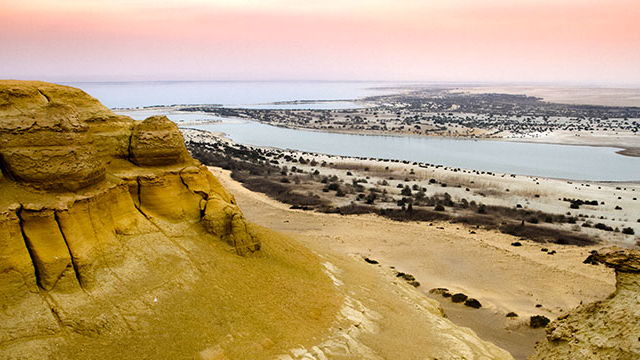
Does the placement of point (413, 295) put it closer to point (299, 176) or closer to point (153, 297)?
point (153, 297)

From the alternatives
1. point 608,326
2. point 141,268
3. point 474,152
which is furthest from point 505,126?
point 141,268

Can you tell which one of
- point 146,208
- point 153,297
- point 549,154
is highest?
point 146,208

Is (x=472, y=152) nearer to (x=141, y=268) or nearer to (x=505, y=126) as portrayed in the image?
(x=505, y=126)

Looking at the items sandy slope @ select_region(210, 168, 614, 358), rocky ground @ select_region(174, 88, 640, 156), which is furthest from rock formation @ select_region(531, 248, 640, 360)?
rocky ground @ select_region(174, 88, 640, 156)

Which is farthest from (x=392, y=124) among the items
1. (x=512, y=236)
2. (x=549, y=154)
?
(x=512, y=236)

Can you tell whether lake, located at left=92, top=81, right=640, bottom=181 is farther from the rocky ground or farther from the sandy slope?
the sandy slope

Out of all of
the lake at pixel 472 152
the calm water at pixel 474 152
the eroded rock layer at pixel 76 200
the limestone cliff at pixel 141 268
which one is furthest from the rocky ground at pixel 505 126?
the eroded rock layer at pixel 76 200
